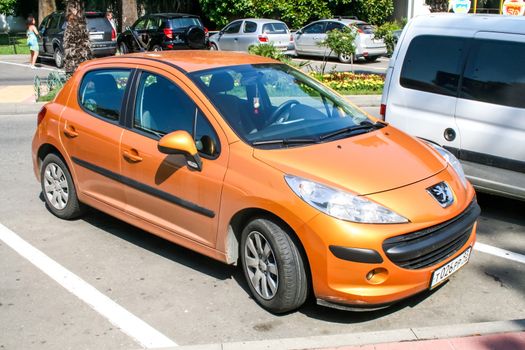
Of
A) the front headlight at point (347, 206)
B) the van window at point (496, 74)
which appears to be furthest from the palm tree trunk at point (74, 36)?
the front headlight at point (347, 206)

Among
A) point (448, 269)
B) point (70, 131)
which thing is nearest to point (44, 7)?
point (70, 131)

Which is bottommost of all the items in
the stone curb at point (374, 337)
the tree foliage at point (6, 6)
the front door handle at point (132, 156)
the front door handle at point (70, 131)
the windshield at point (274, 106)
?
the stone curb at point (374, 337)

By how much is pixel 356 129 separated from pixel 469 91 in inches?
62.2

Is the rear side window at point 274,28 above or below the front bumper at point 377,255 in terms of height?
above

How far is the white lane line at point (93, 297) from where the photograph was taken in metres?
3.92

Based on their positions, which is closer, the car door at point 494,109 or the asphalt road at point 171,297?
the asphalt road at point 171,297

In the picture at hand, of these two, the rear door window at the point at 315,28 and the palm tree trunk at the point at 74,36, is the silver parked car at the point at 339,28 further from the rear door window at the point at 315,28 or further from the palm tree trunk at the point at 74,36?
the palm tree trunk at the point at 74,36

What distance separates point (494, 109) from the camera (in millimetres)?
5504

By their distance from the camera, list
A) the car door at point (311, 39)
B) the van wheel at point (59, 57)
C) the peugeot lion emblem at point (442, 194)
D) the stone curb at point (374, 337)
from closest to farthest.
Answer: the stone curb at point (374, 337)
the peugeot lion emblem at point (442, 194)
the van wheel at point (59, 57)
the car door at point (311, 39)

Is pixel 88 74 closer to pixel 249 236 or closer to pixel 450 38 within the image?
pixel 249 236

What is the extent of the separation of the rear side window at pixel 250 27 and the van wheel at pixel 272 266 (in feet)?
62.6

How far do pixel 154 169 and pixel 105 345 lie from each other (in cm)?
144

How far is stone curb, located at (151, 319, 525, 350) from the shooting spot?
359 centimetres

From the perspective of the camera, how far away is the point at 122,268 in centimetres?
498
